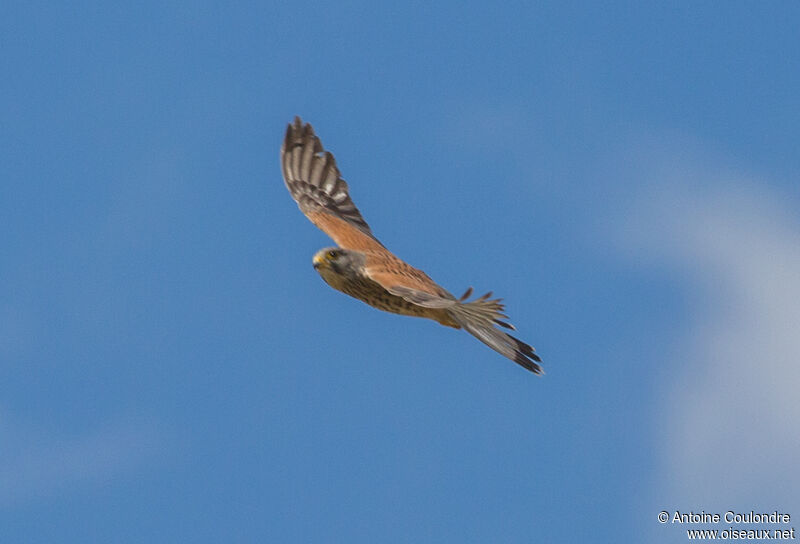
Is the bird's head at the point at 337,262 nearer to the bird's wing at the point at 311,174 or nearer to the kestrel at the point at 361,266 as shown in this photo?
the kestrel at the point at 361,266

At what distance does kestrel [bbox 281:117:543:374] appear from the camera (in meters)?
10.9

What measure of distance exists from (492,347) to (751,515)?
2.79 m

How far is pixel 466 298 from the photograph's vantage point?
10.3 metres

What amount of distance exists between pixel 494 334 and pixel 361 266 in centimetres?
139

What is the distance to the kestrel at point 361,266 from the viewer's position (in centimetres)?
1088

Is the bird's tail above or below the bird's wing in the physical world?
below

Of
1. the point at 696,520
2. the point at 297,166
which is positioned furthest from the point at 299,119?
the point at 696,520

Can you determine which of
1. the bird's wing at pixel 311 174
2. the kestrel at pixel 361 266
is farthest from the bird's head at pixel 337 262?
the bird's wing at pixel 311 174

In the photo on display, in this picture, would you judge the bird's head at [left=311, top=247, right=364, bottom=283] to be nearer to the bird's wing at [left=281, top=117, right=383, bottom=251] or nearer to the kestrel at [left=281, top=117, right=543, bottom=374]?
the kestrel at [left=281, top=117, right=543, bottom=374]

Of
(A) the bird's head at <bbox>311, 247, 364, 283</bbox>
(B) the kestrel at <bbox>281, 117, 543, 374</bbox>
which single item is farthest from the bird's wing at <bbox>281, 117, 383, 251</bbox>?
(A) the bird's head at <bbox>311, 247, 364, 283</bbox>

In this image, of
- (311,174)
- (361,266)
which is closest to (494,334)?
(361,266)

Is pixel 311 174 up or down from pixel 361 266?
up

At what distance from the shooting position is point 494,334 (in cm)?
1123

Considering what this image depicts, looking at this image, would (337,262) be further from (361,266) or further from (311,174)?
(311,174)
